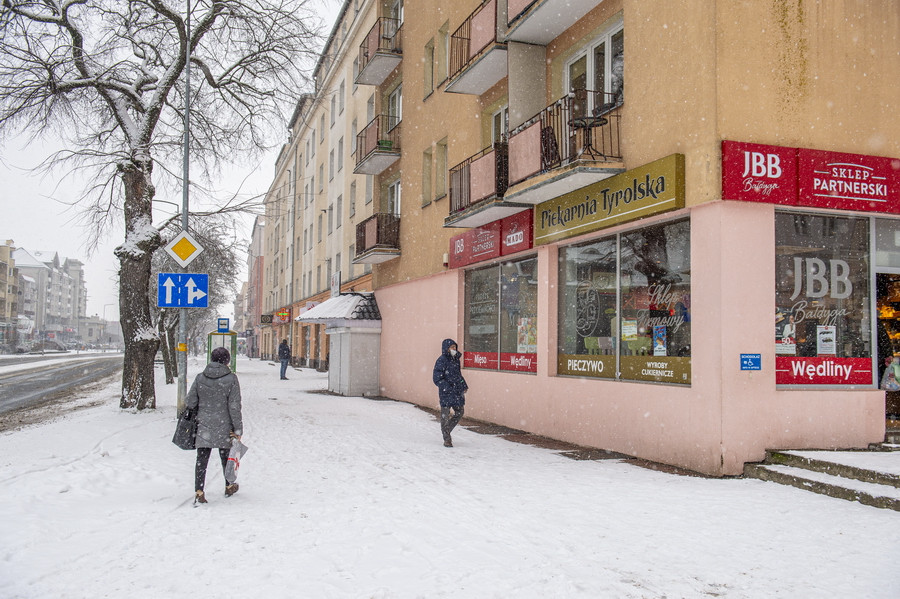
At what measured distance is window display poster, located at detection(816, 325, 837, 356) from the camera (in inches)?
338

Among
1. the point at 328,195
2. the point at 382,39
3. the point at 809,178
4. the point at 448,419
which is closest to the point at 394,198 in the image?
the point at 382,39

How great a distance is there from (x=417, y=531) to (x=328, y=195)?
30581 mm

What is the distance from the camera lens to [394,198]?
2181 cm

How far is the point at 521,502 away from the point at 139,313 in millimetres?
11067

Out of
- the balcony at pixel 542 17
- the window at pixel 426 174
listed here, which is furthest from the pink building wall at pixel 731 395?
the window at pixel 426 174

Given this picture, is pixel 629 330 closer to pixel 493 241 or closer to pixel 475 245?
pixel 493 241

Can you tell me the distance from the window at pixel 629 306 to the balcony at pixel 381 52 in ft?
38.5

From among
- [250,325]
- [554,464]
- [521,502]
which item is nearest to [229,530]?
[521,502]

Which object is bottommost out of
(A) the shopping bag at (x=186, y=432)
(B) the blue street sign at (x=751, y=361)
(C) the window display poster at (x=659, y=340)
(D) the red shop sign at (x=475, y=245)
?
(A) the shopping bag at (x=186, y=432)

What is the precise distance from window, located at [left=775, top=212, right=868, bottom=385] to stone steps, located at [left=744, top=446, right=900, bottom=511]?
102cm

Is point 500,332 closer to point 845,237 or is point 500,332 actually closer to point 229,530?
point 845,237

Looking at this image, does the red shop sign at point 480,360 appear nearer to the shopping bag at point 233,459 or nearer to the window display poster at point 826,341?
the window display poster at point 826,341

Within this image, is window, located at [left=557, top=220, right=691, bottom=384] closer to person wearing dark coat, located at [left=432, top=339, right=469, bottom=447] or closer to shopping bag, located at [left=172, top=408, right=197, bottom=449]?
person wearing dark coat, located at [left=432, top=339, right=469, bottom=447]

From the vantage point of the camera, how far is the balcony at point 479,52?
1297 cm
